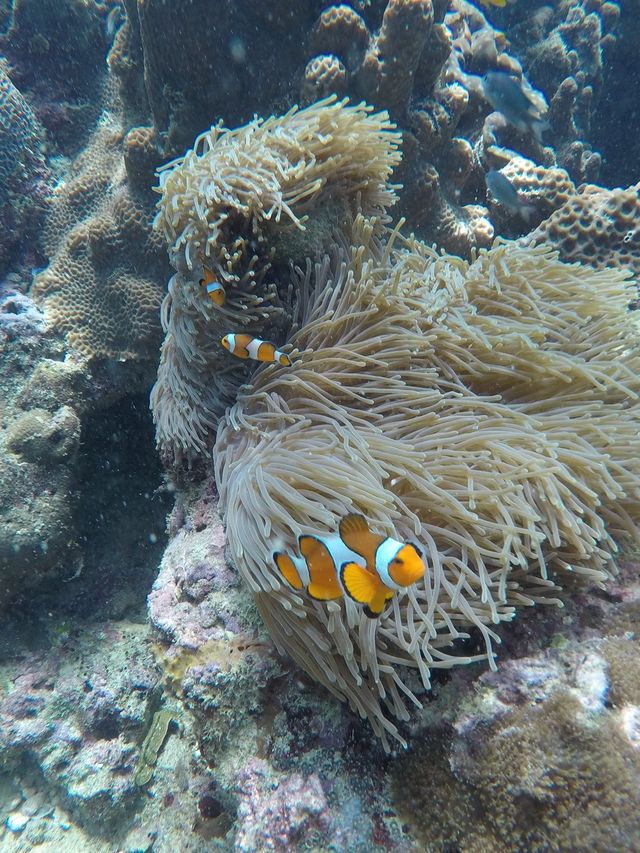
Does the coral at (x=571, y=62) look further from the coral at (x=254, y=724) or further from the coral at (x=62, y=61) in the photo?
the coral at (x=254, y=724)

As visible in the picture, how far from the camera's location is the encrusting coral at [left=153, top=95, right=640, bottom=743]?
5.82ft

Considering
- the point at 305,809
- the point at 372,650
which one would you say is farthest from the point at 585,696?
the point at 305,809

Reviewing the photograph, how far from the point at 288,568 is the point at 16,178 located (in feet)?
15.7

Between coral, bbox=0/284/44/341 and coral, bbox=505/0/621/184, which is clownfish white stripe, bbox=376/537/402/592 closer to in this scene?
coral, bbox=0/284/44/341

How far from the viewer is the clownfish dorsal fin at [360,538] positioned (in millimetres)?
1387

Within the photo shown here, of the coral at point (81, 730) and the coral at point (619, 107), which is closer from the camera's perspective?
the coral at point (81, 730)

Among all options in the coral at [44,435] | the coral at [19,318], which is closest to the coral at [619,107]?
the coral at [19,318]

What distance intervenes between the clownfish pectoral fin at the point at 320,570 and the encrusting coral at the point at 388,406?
0.72 feet

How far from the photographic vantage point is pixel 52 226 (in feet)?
15.2

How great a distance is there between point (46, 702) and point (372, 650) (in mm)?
3968

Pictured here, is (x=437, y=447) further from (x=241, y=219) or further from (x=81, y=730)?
(x=81, y=730)

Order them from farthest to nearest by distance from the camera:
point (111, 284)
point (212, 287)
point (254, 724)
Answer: point (111, 284)
point (212, 287)
point (254, 724)

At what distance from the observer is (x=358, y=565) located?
1.37m

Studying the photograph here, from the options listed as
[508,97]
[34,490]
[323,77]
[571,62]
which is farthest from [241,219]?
[571,62]
